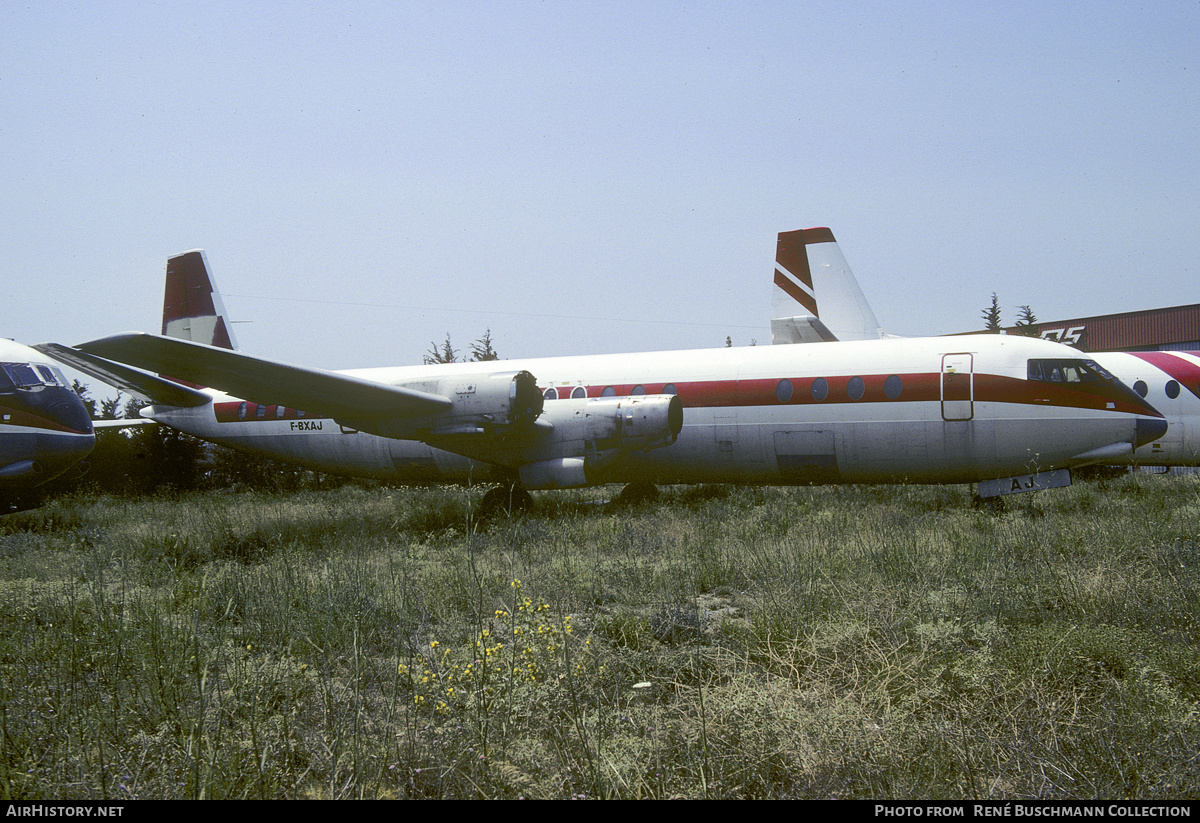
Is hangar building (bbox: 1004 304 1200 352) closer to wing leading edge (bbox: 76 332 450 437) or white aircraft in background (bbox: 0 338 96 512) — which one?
wing leading edge (bbox: 76 332 450 437)

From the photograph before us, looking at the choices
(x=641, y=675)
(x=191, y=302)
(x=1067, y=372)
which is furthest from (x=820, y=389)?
(x=191, y=302)

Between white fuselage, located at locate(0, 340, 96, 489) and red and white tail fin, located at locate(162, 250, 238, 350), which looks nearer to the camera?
white fuselage, located at locate(0, 340, 96, 489)

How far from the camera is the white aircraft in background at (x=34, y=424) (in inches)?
Result: 464

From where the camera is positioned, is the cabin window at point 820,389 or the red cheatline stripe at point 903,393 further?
the cabin window at point 820,389

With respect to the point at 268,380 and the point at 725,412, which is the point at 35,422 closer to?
the point at 268,380

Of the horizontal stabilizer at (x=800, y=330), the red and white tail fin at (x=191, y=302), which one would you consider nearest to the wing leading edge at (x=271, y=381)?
the red and white tail fin at (x=191, y=302)

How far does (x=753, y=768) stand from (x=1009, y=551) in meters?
5.17

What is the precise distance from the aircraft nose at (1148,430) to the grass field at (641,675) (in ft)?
9.87

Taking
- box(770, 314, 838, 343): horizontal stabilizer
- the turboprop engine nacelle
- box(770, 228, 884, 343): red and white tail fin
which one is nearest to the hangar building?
box(770, 228, 884, 343): red and white tail fin

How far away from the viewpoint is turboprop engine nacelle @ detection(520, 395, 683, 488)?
10812 millimetres

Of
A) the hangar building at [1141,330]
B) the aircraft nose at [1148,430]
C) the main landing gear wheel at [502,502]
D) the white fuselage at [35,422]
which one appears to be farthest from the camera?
the hangar building at [1141,330]

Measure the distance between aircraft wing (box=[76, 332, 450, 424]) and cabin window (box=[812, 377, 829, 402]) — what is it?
5.96m

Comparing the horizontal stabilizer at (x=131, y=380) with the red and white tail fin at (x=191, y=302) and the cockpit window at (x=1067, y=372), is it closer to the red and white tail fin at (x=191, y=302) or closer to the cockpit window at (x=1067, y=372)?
the red and white tail fin at (x=191, y=302)
